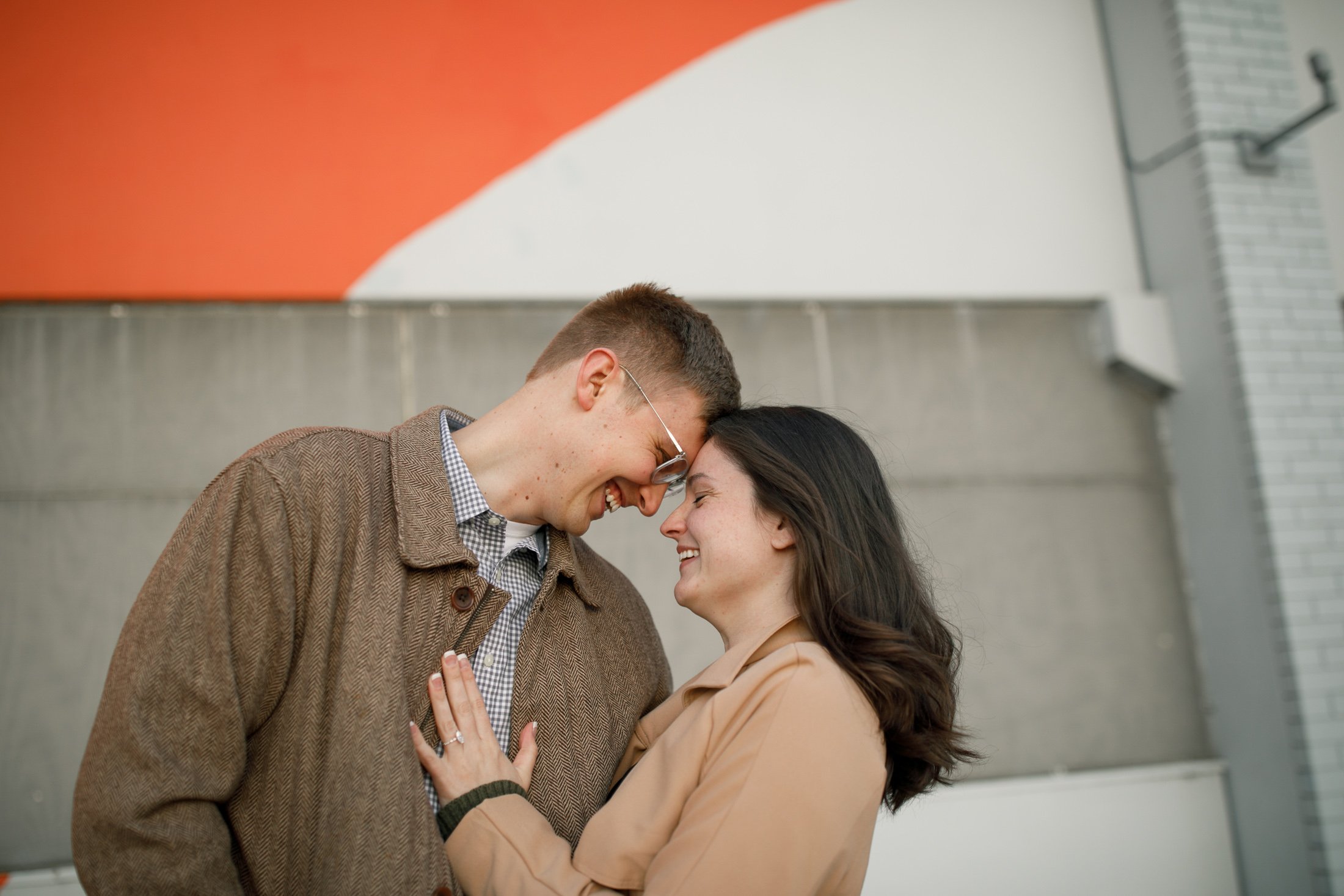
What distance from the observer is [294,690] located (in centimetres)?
156

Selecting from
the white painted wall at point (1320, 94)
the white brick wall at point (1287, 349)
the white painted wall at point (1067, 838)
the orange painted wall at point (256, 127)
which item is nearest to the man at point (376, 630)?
the orange painted wall at point (256, 127)

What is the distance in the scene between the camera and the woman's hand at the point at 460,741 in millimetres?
1640

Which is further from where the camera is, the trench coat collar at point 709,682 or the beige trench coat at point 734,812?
the trench coat collar at point 709,682

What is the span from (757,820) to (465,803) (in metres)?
0.48

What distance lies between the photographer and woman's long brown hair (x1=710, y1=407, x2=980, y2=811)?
5.83ft

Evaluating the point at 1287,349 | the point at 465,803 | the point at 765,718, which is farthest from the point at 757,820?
the point at 1287,349

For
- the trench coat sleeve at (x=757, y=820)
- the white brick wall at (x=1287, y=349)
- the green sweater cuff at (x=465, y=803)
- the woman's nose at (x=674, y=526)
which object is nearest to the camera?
the trench coat sleeve at (x=757, y=820)

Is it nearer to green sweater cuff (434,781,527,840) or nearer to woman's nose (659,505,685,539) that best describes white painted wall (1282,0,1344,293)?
woman's nose (659,505,685,539)

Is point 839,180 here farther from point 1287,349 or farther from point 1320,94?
point 1320,94

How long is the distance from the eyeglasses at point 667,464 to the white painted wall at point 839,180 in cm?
206

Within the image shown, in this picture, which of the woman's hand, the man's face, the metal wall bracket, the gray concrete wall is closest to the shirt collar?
the man's face

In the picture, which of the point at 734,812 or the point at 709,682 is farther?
the point at 709,682

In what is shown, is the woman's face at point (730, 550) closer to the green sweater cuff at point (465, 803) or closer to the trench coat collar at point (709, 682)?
the trench coat collar at point (709, 682)

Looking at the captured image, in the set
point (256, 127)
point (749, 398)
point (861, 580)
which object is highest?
point (256, 127)
